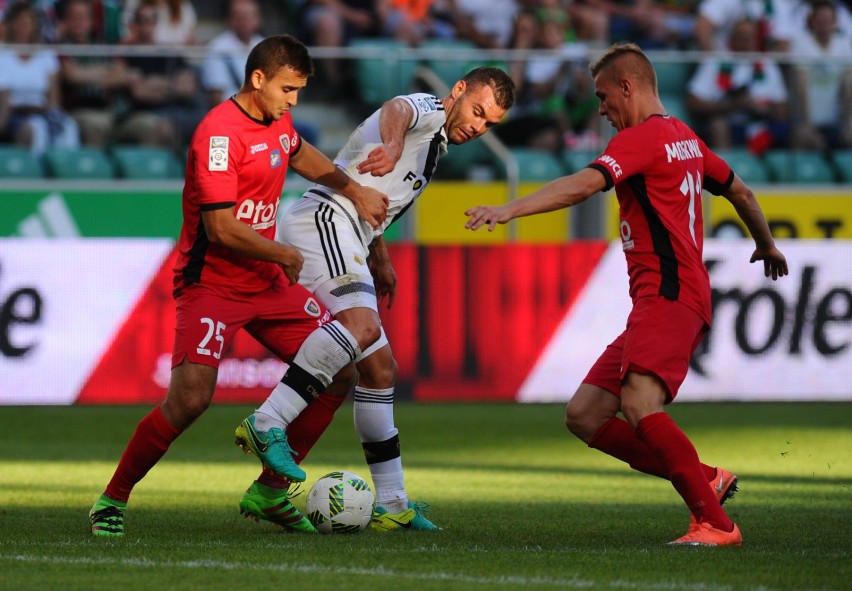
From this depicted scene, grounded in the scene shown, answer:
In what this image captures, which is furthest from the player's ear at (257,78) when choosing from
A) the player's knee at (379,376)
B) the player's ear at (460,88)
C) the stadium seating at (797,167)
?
the stadium seating at (797,167)

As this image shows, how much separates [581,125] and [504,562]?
966 cm

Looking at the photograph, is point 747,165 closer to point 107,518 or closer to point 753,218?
point 753,218

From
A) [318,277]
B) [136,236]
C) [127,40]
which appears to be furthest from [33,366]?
[318,277]

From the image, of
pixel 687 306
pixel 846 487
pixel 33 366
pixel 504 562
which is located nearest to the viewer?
pixel 504 562

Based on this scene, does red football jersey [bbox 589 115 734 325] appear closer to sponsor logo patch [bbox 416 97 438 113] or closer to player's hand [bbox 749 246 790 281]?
player's hand [bbox 749 246 790 281]

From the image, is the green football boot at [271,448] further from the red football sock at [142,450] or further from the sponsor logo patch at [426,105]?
the sponsor logo patch at [426,105]

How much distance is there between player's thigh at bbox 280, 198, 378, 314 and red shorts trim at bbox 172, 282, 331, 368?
10cm

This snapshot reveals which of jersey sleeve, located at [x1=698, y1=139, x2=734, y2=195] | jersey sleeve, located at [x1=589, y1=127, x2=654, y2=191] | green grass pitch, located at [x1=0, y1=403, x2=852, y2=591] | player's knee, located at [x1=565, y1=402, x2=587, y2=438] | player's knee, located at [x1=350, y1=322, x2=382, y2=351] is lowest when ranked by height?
green grass pitch, located at [x1=0, y1=403, x2=852, y2=591]

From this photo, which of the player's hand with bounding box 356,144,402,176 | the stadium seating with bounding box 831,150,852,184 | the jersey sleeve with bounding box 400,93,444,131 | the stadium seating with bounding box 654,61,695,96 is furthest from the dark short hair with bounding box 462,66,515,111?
the stadium seating with bounding box 831,150,852,184

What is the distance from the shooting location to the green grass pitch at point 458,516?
16.2 feet

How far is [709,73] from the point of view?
14.9m

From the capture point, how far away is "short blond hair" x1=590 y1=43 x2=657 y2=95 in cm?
603

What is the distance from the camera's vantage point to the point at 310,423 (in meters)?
A: 6.53

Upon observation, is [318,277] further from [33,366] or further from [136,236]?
[136,236]
